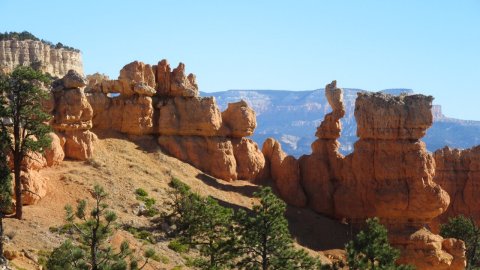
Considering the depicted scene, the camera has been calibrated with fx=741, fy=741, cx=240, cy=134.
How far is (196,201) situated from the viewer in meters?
46.2

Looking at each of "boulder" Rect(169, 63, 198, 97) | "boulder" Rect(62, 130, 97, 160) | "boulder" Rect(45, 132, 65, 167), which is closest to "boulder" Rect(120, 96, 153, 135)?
"boulder" Rect(169, 63, 198, 97)

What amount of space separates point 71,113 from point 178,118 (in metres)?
13.2

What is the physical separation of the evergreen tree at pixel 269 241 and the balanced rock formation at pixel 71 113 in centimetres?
1575

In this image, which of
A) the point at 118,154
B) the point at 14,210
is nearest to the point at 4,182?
the point at 14,210

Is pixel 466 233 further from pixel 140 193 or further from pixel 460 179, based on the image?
pixel 140 193

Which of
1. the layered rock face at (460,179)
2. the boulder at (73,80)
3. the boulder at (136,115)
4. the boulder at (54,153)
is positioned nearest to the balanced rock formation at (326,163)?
the boulder at (136,115)

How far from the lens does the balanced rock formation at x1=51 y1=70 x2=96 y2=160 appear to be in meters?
50.3

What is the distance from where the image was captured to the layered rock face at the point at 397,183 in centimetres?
5778

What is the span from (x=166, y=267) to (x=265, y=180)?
24.8 m

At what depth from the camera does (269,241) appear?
40.3 m

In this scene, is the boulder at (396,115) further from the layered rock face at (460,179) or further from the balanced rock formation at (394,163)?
the layered rock face at (460,179)

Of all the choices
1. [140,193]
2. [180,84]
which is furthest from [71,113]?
[180,84]

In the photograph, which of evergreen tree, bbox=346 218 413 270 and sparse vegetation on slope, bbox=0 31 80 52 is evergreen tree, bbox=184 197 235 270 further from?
sparse vegetation on slope, bbox=0 31 80 52

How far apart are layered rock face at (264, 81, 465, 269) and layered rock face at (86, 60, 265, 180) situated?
6532 mm
